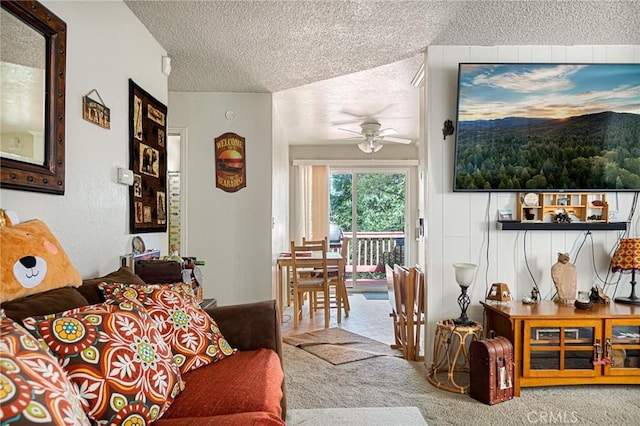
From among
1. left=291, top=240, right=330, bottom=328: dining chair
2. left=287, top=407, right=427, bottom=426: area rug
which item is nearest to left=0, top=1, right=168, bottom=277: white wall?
left=287, top=407, right=427, bottom=426: area rug

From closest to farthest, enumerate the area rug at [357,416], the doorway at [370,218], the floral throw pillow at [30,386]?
the floral throw pillow at [30,386]
the area rug at [357,416]
the doorway at [370,218]

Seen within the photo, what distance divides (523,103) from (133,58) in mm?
2618

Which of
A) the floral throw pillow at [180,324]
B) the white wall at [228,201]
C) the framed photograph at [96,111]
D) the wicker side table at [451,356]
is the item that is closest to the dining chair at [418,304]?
the wicker side table at [451,356]

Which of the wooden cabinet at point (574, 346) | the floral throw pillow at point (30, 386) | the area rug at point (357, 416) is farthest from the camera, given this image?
the wooden cabinet at point (574, 346)

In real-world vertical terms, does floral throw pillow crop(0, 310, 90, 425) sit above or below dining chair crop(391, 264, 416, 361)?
above

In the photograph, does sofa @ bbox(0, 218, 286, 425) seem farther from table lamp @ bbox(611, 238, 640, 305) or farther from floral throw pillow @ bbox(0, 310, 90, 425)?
table lamp @ bbox(611, 238, 640, 305)

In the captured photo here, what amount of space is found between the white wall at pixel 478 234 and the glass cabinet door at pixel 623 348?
513 mm

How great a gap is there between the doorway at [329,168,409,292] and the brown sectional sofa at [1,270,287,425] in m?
5.18

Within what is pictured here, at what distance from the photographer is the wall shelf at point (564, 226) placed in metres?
3.17

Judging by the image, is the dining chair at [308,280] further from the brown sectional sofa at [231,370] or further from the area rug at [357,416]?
the brown sectional sofa at [231,370]

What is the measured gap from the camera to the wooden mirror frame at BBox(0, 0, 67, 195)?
5.29 ft

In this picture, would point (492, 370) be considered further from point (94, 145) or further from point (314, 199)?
point (314, 199)

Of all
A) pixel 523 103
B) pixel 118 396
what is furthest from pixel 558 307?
pixel 118 396

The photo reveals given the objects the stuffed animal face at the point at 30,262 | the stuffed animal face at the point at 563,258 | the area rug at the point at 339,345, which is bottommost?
the area rug at the point at 339,345
